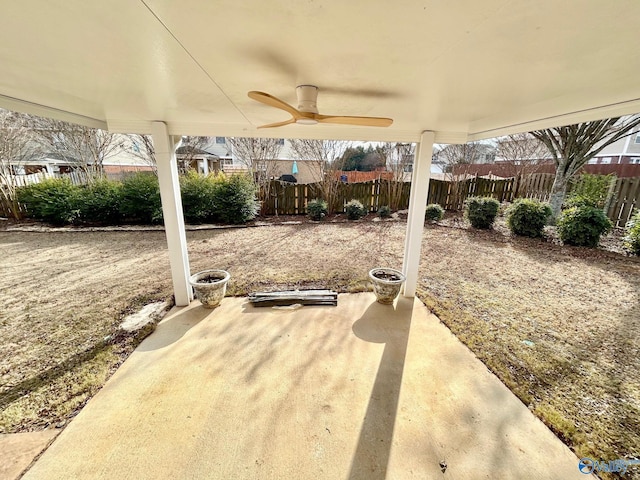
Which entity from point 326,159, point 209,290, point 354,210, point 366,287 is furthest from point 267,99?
point 326,159

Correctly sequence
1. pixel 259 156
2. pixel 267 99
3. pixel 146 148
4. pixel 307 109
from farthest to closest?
pixel 146 148 → pixel 259 156 → pixel 307 109 → pixel 267 99

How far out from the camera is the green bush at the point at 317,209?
325 inches

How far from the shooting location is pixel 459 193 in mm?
9367

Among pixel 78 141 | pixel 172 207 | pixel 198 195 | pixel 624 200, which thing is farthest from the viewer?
pixel 78 141

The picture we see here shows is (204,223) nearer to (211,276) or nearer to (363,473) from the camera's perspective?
(211,276)

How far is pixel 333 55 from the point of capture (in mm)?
1281

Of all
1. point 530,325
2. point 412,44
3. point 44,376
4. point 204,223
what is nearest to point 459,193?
point 530,325

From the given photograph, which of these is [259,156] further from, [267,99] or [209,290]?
[267,99]

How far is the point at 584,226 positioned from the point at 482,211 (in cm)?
198

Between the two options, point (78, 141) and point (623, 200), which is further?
point (78, 141)

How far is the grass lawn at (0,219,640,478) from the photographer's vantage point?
206 centimetres

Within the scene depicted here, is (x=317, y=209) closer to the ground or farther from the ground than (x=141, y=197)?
closer to the ground

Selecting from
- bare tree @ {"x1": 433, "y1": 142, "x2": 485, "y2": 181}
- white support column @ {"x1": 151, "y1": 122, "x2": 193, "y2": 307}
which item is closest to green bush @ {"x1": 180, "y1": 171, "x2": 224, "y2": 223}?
white support column @ {"x1": 151, "y1": 122, "x2": 193, "y2": 307}

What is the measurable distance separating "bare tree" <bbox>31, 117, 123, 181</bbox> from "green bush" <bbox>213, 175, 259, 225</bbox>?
4.21m
